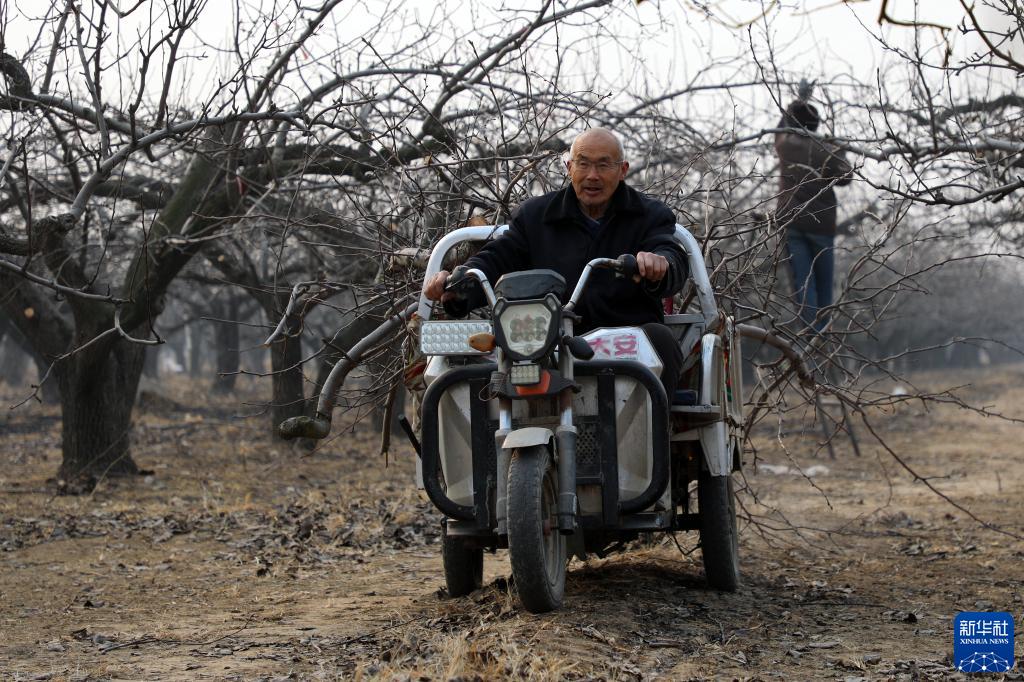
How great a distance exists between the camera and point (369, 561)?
26.6 feet

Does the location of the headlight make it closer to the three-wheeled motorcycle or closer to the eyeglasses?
the three-wheeled motorcycle

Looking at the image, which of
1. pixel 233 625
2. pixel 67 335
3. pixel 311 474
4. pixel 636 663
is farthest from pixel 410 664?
pixel 311 474

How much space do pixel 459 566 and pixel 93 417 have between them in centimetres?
780

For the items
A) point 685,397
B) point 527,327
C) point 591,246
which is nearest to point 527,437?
point 527,327

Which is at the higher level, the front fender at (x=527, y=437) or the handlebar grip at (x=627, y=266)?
the handlebar grip at (x=627, y=266)

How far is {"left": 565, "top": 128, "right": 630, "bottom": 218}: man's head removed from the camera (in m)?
5.34

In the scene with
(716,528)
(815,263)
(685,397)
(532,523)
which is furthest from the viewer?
(815,263)

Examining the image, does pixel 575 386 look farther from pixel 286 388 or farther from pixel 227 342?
pixel 227 342

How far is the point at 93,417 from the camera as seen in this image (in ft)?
41.3

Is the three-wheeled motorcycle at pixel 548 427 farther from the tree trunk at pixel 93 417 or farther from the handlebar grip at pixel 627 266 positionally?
the tree trunk at pixel 93 417

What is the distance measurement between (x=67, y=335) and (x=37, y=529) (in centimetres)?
331

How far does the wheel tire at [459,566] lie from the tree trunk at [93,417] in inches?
285

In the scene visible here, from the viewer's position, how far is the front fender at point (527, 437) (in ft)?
14.8

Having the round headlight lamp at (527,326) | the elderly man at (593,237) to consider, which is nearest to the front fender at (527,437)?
the round headlight lamp at (527,326)
